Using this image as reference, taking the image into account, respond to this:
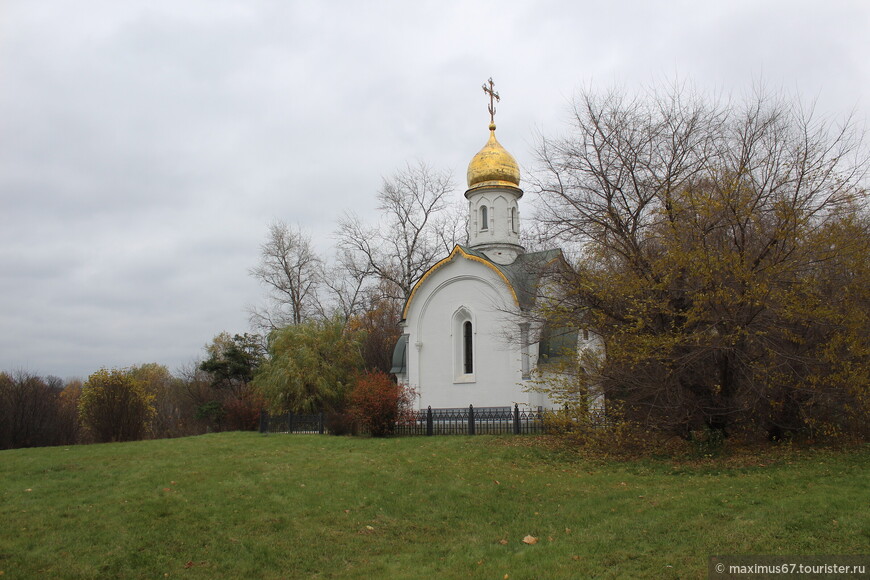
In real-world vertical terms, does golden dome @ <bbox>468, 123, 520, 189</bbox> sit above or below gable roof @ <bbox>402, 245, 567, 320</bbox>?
above

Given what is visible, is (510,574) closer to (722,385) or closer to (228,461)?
(228,461)

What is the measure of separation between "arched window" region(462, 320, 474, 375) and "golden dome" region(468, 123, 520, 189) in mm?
5306

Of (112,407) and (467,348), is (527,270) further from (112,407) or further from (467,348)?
(112,407)

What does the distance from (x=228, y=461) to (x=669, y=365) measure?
829cm

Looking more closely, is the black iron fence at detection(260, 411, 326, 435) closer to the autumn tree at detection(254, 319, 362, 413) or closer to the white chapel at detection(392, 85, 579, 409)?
the autumn tree at detection(254, 319, 362, 413)

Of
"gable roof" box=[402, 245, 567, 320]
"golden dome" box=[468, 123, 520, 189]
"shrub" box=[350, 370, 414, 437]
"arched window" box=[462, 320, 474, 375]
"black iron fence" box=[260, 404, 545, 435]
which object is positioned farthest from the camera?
"golden dome" box=[468, 123, 520, 189]

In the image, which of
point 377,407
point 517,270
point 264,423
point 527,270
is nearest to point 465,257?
point 517,270

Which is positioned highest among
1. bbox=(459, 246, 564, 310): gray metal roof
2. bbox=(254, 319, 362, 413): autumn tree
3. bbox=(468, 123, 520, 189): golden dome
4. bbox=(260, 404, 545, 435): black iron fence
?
bbox=(468, 123, 520, 189): golden dome

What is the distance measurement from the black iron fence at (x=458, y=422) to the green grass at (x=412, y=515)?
4.12m

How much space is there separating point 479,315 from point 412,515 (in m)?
12.0

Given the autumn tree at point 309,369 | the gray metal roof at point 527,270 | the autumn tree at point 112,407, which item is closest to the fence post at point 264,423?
the autumn tree at point 309,369

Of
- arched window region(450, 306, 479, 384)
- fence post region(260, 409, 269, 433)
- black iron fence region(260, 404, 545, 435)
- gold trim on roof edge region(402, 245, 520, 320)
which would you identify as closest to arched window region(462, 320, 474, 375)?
arched window region(450, 306, 479, 384)

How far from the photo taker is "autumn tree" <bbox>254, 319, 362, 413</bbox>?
21.3 m

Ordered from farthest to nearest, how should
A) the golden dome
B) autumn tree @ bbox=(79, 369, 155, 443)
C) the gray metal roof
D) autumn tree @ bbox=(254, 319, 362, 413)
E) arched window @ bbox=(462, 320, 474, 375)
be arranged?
the golden dome → autumn tree @ bbox=(254, 319, 362, 413) → arched window @ bbox=(462, 320, 474, 375) → autumn tree @ bbox=(79, 369, 155, 443) → the gray metal roof
